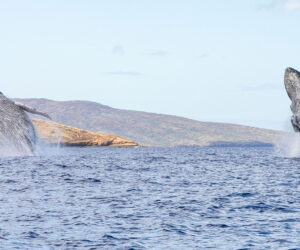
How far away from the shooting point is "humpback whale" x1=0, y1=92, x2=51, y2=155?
51906mm

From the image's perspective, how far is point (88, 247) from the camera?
16578 mm

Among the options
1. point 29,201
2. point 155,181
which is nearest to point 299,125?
point 155,181

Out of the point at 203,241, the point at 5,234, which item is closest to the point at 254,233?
the point at 203,241

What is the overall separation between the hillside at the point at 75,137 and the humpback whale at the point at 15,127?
96049mm

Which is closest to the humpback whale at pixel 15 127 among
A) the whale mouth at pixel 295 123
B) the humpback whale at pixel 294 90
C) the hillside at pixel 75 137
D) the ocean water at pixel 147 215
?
the ocean water at pixel 147 215

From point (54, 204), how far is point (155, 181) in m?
13.5

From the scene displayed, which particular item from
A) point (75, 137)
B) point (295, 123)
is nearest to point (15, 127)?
point (295, 123)

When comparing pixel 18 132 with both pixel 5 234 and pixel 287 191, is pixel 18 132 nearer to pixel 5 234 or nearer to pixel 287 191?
pixel 287 191

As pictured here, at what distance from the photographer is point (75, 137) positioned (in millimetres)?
158625

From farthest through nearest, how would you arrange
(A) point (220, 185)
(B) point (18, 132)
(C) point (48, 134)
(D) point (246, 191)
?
(C) point (48, 134) < (B) point (18, 132) < (A) point (220, 185) < (D) point (246, 191)

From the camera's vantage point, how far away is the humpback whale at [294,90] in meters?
61.2

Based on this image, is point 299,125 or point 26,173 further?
point 299,125

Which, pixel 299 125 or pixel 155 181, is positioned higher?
pixel 299 125

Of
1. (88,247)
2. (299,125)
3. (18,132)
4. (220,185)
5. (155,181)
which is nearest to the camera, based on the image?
(88,247)
